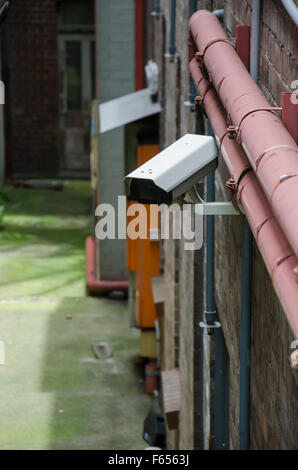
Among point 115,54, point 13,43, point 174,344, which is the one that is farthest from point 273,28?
point 13,43

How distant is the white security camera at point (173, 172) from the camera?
3070mm

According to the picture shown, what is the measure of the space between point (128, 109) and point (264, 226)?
7.48m

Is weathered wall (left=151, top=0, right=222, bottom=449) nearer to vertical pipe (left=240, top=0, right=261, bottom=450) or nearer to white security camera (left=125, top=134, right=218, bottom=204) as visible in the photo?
white security camera (left=125, top=134, right=218, bottom=204)

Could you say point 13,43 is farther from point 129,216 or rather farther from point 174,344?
point 174,344

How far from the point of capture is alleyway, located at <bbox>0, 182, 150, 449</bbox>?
8922 millimetres

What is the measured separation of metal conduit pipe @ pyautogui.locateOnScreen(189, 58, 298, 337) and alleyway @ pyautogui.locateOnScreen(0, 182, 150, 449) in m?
6.06

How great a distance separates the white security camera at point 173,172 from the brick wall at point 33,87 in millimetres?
18254

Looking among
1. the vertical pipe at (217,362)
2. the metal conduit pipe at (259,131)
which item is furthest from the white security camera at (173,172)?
the vertical pipe at (217,362)

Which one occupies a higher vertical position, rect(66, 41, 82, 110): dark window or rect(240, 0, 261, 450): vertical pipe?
rect(240, 0, 261, 450): vertical pipe

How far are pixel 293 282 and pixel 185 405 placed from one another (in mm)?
4776

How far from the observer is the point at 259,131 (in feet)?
8.00

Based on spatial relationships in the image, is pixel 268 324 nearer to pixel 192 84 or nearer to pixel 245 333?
pixel 245 333

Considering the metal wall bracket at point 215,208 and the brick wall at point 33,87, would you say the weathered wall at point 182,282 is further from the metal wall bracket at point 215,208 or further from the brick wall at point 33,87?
the brick wall at point 33,87

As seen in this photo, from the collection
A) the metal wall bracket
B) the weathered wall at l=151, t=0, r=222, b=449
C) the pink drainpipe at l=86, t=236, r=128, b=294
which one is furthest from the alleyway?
the metal wall bracket
